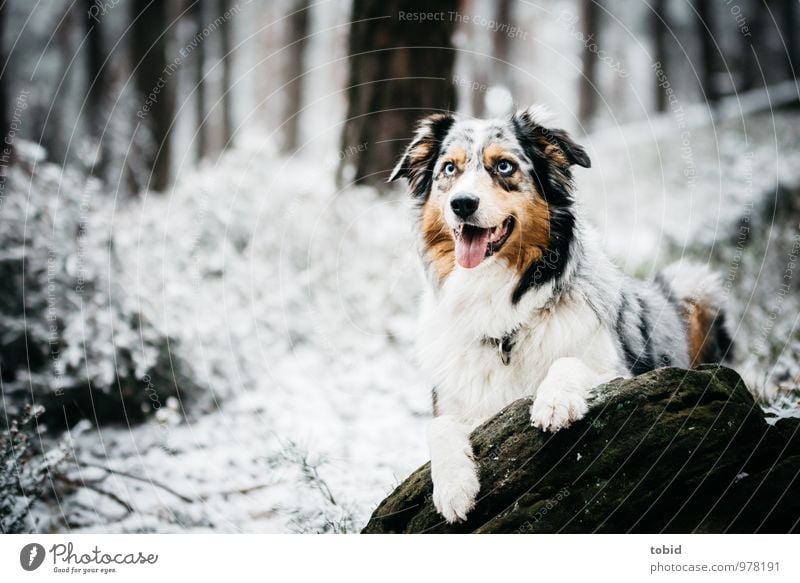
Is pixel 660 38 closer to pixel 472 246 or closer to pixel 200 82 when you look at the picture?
pixel 200 82

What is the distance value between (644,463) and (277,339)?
3.14m

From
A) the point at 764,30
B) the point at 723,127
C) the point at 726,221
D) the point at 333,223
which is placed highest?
the point at 764,30

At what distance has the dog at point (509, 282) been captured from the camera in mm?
2836

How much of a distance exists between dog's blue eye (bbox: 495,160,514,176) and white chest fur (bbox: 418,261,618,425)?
1.50 feet

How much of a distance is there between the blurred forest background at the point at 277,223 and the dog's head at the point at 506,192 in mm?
995

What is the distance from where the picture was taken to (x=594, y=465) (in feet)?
8.25

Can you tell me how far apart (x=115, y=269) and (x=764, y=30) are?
23.2 ft

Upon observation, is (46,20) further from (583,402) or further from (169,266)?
(583,402)

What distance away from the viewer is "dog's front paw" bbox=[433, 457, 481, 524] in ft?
8.21

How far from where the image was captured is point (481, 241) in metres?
2.96

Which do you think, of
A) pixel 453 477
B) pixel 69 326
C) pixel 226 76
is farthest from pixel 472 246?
pixel 226 76

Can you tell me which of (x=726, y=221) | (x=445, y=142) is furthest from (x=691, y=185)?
(x=445, y=142)

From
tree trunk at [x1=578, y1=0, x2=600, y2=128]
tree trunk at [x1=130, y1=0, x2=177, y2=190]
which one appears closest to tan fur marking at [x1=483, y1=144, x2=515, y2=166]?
tree trunk at [x1=130, y1=0, x2=177, y2=190]
